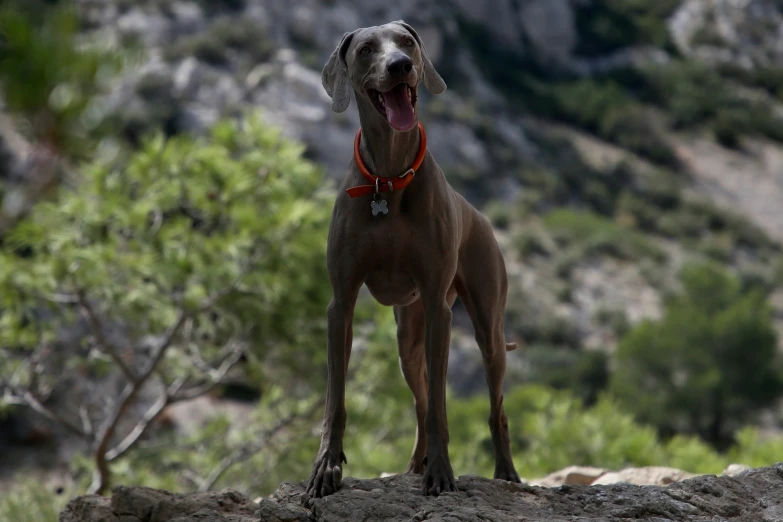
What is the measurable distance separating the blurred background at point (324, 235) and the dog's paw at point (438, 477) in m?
1.89

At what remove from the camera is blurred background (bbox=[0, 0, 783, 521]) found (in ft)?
26.9

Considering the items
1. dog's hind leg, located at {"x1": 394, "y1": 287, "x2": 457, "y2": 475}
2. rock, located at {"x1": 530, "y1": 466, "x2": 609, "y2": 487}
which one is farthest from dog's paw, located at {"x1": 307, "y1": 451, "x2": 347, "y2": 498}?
rock, located at {"x1": 530, "y1": 466, "x2": 609, "y2": 487}

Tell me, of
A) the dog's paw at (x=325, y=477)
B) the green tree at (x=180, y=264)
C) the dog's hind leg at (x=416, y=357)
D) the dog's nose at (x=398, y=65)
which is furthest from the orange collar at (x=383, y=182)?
the green tree at (x=180, y=264)

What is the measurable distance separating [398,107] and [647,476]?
3.23 meters

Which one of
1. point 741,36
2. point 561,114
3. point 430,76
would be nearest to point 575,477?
point 430,76

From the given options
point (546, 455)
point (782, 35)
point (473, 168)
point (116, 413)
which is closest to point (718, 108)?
point (782, 35)

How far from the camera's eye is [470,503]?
12.4 feet

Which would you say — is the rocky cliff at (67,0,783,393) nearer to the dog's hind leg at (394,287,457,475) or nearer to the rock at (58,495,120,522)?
the dog's hind leg at (394,287,457,475)

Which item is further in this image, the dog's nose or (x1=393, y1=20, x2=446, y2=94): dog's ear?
(x1=393, y1=20, x2=446, y2=94): dog's ear

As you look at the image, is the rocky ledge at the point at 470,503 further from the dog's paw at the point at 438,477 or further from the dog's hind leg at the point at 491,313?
the dog's hind leg at the point at 491,313

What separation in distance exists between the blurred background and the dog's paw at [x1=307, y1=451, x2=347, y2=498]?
5.43ft

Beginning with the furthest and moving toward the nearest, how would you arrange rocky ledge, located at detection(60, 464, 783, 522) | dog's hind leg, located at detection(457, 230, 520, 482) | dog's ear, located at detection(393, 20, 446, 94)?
1. dog's hind leg, located at detection(457, 230, 520, 482)
2. dog's ear, located at detection(393, 20, 446, 94)
3. rocky ledge, located at detection(60, 464, 783, 522)

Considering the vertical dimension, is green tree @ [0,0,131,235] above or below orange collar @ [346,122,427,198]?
below

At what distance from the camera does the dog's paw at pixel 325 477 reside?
3.84 m
